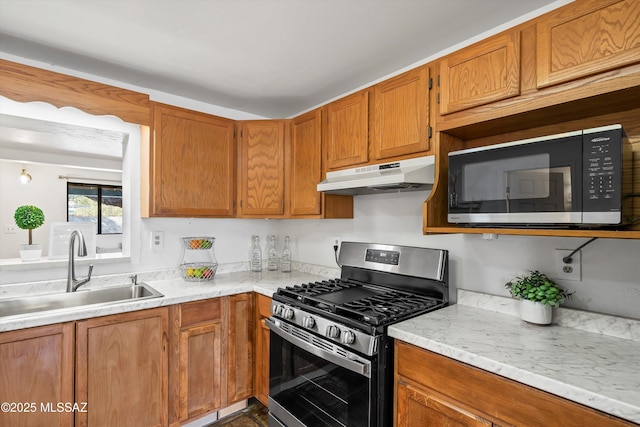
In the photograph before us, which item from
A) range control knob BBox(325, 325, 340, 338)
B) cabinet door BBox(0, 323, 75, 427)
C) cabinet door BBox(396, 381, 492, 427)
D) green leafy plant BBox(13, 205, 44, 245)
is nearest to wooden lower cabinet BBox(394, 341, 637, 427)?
cabinet door BBox(396, 381, 492, 427)

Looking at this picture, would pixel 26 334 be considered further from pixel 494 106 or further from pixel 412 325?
pixel 494 106

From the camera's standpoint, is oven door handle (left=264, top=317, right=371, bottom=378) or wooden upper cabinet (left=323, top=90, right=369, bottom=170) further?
wooden upper cabinet (left=323, top=90, right=369, bottom=170)

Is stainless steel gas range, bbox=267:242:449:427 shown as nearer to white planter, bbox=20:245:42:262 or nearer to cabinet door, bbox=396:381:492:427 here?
cabinet door, bbox=396:381:492:427

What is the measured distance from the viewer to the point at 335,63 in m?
2.01

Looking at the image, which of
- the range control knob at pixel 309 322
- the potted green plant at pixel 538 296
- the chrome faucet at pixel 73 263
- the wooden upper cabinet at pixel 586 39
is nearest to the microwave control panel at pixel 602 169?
the wooden upper cabinet at pixel 586 39

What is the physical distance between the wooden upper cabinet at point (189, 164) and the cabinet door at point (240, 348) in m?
0.72

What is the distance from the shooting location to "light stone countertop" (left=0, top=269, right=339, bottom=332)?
152 cm

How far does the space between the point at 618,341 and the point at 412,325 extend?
770 millimetres

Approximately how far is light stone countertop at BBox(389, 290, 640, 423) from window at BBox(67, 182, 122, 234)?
7.09 feet

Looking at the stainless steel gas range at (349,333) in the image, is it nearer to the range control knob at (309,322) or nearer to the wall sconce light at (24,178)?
the range control knob at (309,322)

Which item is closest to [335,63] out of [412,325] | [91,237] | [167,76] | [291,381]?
[167,76]

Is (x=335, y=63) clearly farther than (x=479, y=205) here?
Yes

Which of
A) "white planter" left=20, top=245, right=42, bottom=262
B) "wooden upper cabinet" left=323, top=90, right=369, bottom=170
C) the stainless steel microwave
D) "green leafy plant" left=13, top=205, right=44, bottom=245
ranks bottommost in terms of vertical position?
"white planter" left=20, top=245, right=42, bottom=262

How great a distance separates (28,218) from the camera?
6.95ft
